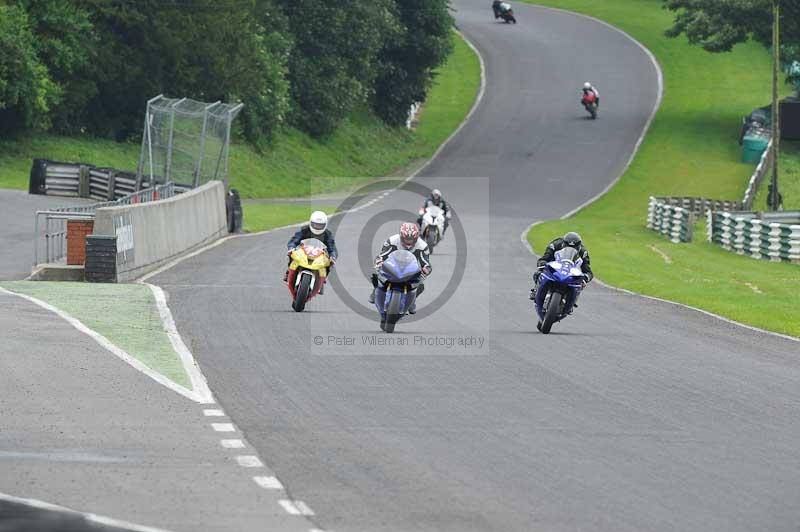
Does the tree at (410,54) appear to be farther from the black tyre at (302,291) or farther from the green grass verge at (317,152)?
the black tyre at (302,291)

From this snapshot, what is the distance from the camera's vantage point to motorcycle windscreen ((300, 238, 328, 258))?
21.8 m

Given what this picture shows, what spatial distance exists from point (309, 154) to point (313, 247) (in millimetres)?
47659

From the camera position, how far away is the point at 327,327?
65.7ft

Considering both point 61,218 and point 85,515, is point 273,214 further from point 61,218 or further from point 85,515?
point 85,515

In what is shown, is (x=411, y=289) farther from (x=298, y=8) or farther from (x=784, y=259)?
(x=298, y=8)

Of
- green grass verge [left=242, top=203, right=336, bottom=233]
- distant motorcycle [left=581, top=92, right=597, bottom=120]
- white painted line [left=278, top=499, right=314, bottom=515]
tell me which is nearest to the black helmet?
white painted line [left=278, top=499, right=314, bottom=515]

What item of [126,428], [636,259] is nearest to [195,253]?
[636,259]

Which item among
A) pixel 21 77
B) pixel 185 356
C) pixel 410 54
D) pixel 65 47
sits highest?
pixel 410 54

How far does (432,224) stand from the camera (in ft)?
116

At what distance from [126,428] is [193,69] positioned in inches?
1930

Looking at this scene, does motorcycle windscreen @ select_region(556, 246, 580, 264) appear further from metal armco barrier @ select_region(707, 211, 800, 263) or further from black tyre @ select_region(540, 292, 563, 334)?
metal armco barrier @ select_region(707, 211, 800, 263)


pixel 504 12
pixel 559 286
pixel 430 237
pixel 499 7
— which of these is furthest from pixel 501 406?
pixel 499 7

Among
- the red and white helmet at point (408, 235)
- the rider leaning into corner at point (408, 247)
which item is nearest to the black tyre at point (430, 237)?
the rider leaning into corner at point (408, 247)

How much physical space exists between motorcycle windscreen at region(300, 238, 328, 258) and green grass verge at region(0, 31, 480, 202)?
98.8 feet
